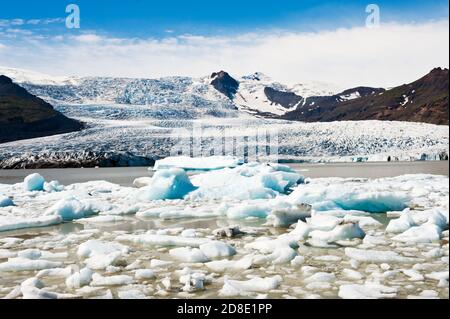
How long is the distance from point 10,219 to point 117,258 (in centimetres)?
474

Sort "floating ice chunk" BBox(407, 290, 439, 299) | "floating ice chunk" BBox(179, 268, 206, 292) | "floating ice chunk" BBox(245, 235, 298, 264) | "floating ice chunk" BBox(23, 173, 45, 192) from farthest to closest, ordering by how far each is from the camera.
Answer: "floating ice chunk" BBox(23, 173, 45, 192) < "floating ice chunk" BBox(245, 235, 298, 264) < "floating ice chunk" BBox(179, 268, 206, 292) < "floating ice chunk" BBox(407, 290, 439, 299)

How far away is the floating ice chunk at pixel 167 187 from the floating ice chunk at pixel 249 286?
9068mm

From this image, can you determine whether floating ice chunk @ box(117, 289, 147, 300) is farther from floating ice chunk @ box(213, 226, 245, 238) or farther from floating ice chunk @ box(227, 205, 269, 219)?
floating ice chunk @ box(227, 205, 269, 219)

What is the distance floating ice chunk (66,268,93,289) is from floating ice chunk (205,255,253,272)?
139cm

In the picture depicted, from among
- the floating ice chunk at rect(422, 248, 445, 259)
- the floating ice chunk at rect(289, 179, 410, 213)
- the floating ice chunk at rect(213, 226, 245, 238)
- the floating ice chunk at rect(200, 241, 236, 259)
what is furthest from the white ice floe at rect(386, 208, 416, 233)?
the floating ice chunk at rect(200, 241, 236, 259)

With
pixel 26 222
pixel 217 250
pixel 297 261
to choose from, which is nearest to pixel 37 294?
pixel 217 250

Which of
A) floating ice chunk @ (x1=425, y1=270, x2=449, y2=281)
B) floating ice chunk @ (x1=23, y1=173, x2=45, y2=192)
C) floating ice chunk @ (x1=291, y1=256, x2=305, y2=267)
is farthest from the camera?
floating ice chunk @ (x1=23, y1=173, x2=45, y2=192)

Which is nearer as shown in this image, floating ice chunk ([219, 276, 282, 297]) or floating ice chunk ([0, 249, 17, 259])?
floating ice chunk ([219, 276, 282, 297])

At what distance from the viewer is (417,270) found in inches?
185

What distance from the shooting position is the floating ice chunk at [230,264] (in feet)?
16.4

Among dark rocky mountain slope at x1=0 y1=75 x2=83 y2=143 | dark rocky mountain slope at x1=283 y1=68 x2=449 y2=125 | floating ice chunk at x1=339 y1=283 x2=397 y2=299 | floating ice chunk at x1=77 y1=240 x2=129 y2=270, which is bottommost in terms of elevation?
floating ice chunk at x1=77 y1=240 x2=129 y2=270

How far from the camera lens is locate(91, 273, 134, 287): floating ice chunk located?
4.44 m

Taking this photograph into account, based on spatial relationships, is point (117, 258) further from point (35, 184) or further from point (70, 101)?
point (70, 101)

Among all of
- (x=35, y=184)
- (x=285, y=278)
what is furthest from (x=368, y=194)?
(x=35, y=184)
